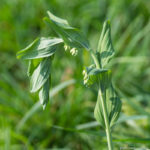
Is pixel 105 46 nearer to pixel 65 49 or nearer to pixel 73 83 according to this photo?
pixel 65 49

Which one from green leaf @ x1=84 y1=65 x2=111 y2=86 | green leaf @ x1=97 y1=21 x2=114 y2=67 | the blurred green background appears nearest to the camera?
green leaf @ x1=84 y1=65 x2=111 y2=86

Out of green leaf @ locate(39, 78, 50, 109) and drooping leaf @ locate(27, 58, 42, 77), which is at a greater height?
drooping leaf @ locate(27, 58, 42, 77)

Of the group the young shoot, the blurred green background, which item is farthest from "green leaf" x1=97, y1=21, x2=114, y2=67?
the blurred green background

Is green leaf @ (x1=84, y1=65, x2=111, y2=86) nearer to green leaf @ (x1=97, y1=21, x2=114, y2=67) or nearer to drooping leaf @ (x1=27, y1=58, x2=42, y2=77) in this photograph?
green leaf @ (x1=97, y1=21, x2=114, y2=67)

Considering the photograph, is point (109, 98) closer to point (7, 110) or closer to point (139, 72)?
point (7, 110)

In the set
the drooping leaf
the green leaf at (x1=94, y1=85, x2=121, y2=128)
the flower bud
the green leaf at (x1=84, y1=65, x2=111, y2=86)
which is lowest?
the green leaf at (x1=94, y1=85, x2=121, y2=128)

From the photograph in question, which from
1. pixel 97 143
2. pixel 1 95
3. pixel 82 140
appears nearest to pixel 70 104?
pixel 82 140
